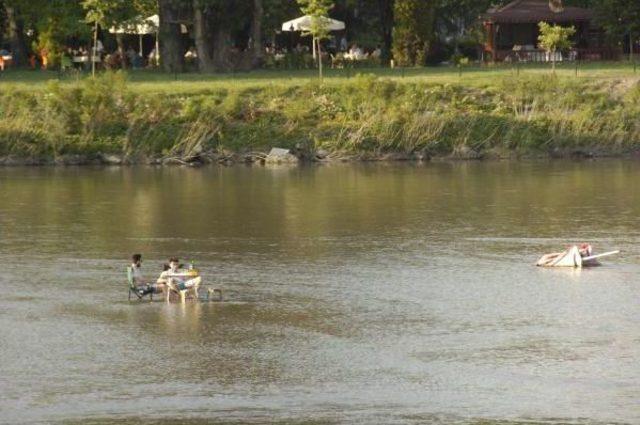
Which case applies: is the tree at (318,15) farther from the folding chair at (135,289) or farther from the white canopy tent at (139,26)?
the folding chair at (135,289)

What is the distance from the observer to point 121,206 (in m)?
51.1

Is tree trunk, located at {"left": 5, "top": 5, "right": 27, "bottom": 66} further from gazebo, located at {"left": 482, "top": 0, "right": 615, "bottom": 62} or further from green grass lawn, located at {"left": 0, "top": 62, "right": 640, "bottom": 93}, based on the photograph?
gazebo, located at {"left": 482, "top": 0, "right": 615, "bottom": 62}

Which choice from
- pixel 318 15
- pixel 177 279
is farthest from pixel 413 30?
pixel 177 279

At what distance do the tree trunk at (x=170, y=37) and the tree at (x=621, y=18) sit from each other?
22722mm

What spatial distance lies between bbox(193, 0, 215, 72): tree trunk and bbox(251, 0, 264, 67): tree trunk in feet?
8.61

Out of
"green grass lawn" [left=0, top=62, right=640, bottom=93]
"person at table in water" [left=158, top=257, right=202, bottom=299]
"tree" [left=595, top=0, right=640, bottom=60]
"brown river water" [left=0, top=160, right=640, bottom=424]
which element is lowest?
"brown river water" [left=0, top=160, right=640, bottom=424]

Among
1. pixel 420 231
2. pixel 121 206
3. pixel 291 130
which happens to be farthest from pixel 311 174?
pixel 420 231

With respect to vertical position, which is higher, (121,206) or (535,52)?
(535,52)

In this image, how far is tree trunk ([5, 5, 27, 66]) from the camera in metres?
88.0

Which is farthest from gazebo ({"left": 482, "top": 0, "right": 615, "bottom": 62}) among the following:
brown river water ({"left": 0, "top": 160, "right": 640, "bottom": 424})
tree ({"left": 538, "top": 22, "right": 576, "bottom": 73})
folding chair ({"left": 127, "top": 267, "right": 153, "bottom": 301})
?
folding chair ({"left": 127, "top": 267, "right": 153, "bottom": 301})

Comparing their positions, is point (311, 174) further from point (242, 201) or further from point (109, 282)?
point (109, 282)

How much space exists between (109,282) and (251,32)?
55399 millimetres

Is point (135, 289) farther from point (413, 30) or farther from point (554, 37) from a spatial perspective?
point (413, 30)

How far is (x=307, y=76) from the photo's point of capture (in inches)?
3044
